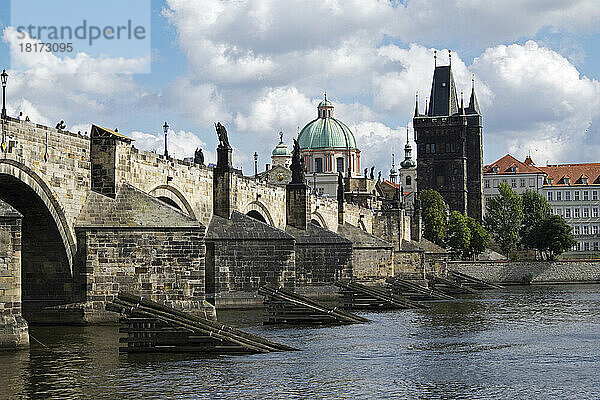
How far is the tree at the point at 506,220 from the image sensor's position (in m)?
124

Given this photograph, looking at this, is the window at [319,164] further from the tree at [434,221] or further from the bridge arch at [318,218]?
the bridge arch at [318,218]

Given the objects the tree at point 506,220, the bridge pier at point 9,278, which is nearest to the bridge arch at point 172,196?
the bridge pier at point 9,278

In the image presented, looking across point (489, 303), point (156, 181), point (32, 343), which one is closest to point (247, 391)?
point (32, 343)

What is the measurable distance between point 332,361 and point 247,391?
5575 millimetres

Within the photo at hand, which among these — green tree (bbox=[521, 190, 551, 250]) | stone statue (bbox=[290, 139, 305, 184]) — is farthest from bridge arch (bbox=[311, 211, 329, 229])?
green tree (bbox=[521, 190, 551, 250])

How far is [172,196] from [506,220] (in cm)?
8859

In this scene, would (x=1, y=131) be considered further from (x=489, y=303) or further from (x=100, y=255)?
(x=489, y=303)

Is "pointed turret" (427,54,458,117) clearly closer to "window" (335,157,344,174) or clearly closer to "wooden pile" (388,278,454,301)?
"window" (335,157,344,174)

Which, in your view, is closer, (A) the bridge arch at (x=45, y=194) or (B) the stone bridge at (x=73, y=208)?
(A) the bridge arch at (x=45, y=194)

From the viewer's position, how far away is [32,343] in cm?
2800

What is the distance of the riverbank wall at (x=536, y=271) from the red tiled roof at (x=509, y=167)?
190ft

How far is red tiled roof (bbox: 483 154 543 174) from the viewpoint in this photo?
6048 inches

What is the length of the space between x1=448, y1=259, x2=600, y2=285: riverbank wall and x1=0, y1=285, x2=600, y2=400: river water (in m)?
58.1

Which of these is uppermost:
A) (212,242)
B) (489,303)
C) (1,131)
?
(1,131)
